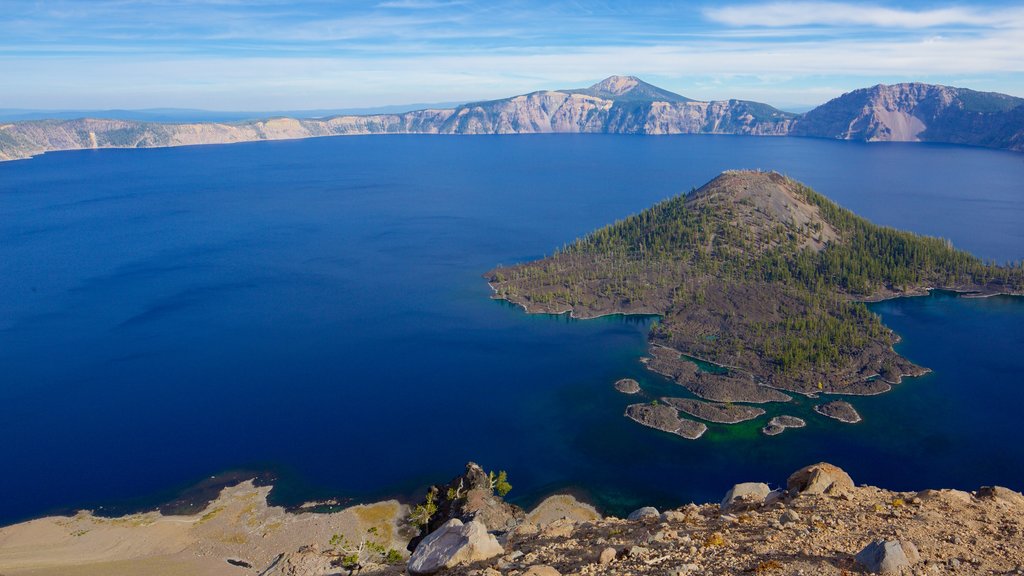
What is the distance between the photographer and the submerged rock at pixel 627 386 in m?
116

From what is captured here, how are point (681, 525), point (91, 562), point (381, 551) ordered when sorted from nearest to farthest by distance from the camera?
point (681, 525)
point (381, 551)
point (91, 562)

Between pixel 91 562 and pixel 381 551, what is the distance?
3787 centimetres

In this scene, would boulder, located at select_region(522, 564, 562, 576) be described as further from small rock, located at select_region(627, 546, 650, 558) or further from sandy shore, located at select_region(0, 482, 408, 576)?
sandy shore, located at select_region(0, 482, 408, 576)

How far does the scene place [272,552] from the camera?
7575cm

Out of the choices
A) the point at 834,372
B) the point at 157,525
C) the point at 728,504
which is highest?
the point at 728,504

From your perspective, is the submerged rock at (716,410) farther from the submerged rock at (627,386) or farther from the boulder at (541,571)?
the boulder at (541,571)

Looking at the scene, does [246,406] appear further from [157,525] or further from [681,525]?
[681,525]

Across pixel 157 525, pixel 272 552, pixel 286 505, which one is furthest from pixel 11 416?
pixel 272 552

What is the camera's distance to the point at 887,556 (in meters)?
27.6

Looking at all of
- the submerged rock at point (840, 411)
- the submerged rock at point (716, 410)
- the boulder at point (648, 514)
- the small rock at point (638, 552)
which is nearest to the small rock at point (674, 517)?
the boulder at point (648, 514)

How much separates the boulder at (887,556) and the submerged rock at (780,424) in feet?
257

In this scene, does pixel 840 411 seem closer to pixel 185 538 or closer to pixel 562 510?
pixel 562 510

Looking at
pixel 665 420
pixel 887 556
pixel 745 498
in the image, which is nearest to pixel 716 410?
pixel 665 420

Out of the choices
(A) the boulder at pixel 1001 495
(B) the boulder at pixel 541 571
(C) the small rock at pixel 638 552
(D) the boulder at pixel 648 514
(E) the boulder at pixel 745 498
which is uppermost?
(A) the boulder at pixel 1001 495
